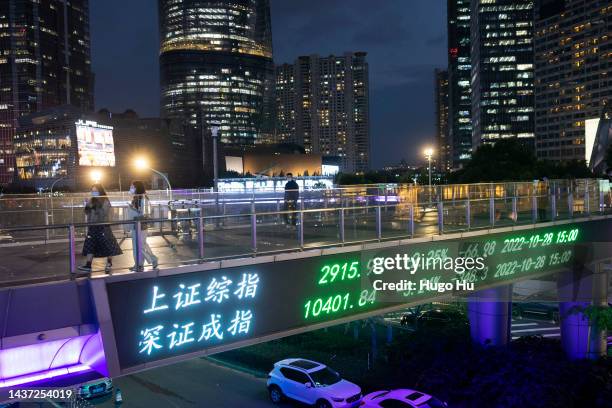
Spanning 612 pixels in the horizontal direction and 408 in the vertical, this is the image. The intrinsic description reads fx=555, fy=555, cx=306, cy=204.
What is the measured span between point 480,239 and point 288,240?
6.02 meters

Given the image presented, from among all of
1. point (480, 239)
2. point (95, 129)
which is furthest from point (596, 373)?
point (95, 129)

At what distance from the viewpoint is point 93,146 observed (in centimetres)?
7650

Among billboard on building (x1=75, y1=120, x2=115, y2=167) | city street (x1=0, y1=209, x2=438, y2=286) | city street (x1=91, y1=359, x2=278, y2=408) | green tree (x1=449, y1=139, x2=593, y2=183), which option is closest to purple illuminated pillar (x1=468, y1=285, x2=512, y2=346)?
city street (x1=91, y1=359, x2=278, y2=408)

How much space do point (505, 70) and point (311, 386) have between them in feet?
537

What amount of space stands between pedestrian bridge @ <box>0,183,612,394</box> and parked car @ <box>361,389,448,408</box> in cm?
472

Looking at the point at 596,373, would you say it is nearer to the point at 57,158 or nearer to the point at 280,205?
the point at 280,205

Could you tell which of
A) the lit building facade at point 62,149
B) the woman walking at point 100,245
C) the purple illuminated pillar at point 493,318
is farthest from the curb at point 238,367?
the lit building facade at point 62,149

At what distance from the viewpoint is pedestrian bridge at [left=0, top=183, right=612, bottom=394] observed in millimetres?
Result: 7969

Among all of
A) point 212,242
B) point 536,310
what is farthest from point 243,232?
point 536,310

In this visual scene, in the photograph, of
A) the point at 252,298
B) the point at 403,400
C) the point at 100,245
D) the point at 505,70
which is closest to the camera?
the point at 100,245

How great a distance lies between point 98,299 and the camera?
798cm

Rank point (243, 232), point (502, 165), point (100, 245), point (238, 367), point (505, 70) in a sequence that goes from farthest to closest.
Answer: point (505, 70) → point (502, 165) → point (238, 367) → point (243, 232) → point (100, 245)

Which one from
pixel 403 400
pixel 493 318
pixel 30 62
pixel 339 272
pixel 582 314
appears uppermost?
pixel 30 62

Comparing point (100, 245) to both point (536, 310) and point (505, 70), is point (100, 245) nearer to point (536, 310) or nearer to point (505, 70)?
point (536, 310)
